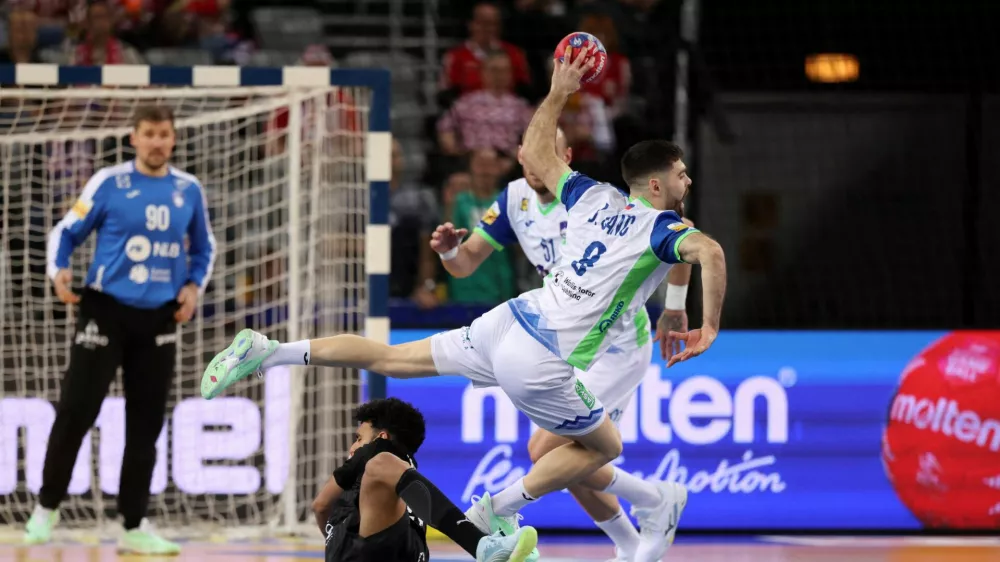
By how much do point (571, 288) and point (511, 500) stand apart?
95cm

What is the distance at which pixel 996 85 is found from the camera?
9.50m

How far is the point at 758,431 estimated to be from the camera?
827cm

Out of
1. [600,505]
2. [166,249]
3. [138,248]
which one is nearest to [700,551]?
[600,505]

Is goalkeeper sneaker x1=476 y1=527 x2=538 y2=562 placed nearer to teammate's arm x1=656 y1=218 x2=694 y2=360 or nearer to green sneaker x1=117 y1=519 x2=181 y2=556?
teammate's arm x1=656 y1=218 x2=694 y2=360

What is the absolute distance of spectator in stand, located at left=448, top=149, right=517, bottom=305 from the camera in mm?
8773

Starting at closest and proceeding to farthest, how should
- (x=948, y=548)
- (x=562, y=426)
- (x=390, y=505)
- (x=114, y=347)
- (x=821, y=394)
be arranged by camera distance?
(x=390, y=505)
(x=562, y=426)
(x=114, y=347)
(x=948, y=548)
(x=821, y=394)

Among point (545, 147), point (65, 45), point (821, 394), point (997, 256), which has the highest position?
point (65, 45)

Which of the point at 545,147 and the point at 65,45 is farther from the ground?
the point at 65,45

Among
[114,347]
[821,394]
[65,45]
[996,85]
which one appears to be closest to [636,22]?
[996,85]

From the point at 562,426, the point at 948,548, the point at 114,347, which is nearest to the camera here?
the point at 562,426

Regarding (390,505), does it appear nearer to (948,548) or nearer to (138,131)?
(138,131)

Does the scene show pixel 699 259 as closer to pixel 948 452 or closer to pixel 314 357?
pixel 314 357

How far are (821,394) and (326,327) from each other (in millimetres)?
2880

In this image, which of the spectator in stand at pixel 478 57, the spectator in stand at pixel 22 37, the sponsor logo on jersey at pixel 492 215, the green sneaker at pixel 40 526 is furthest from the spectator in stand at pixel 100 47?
the sponsor logo on jersey at pixel 492 215
